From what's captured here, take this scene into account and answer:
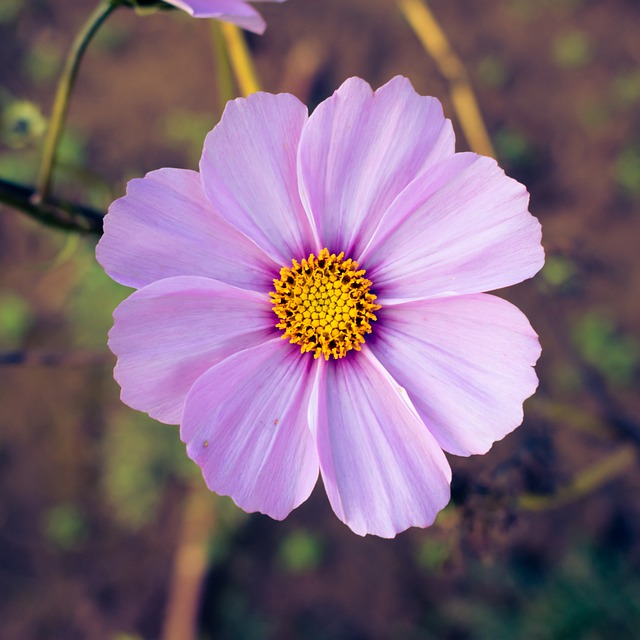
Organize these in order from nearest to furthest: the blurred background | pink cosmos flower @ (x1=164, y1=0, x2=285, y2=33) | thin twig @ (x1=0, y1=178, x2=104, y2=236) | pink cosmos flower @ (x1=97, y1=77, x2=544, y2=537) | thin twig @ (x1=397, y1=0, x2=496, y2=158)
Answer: pink cosmos flower @ (x1=164, y1=0, x2=285, y2=33)
pink cosmos flower @ (x1=97, y1=77, x2=544, y2=537)
thin twig @ (x1=0, y1=178, x2=104, y2=236)
thin twig @ (x1=397, y1=0, x2=496, y2=158)
the blurred background

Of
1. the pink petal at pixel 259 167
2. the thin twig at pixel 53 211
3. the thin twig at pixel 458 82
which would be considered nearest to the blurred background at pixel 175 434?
the thin twig at pixel 458 82

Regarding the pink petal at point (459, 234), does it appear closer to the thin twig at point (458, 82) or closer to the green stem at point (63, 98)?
the green stem at point (63, 98)

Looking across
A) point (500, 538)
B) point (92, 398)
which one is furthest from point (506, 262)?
point (92, 398)

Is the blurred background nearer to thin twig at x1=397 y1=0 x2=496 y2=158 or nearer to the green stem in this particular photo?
thin twig at x1=397 y1=0 x2=496 y2=158

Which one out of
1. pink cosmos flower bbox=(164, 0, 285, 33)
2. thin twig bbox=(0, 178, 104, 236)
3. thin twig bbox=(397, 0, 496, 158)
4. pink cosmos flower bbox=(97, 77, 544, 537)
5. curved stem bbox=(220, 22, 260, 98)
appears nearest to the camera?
pink cosmos flower bbox=(164, 0, 285, 33)

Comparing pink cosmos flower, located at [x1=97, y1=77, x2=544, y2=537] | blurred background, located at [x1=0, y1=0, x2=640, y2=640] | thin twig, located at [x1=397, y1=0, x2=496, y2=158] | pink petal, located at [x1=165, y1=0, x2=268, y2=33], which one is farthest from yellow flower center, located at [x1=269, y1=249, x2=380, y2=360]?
blurred background, located at [x1=0, y1=0, x2=640, y2=640]

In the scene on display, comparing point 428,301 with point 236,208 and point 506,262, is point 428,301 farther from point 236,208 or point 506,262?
point 236,208
